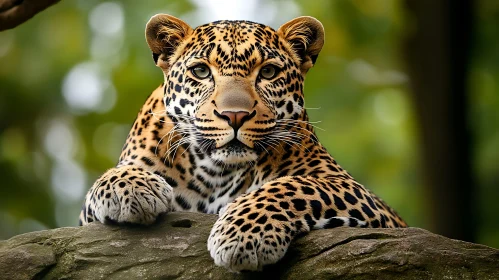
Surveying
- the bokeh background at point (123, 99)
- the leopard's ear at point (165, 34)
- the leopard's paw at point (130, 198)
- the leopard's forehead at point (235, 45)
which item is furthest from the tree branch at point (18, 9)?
the bokeh background at point (123, 99)

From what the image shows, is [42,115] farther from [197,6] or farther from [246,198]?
[246,198]

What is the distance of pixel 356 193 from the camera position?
8547mm

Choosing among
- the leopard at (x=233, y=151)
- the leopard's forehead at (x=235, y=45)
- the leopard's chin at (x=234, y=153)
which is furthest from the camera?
the leopard's forehead at (x=235, y=45)

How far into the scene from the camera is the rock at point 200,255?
704cm

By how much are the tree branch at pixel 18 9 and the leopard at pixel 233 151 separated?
42.1 inches

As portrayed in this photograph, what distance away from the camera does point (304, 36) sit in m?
9.29

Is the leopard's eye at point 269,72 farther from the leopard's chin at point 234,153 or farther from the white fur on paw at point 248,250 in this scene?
the white fur on paw at point 248,250

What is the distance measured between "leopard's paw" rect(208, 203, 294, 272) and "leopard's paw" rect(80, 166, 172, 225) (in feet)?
2.84

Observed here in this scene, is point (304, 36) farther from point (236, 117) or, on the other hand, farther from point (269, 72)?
point (236, 117)

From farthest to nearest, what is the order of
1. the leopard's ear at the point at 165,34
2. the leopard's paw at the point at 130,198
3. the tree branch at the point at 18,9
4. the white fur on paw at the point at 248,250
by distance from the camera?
the leopard's ear at the point at 165,34, the tree branch at the point at 18,9, the leopard's paw at the point at 130,198, the white fur on paw at the point at 248,250

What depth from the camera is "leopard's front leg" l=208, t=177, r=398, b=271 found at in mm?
7250

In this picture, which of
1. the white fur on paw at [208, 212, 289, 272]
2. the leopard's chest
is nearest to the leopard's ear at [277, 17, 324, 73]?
the leopard's chest

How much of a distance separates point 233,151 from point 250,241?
1292 millimetres

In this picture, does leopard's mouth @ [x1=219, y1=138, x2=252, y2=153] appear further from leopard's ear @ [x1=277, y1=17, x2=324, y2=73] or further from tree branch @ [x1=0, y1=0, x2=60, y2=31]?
tree branch @ [x1=0, y1=0, x2=60, y2=31]
